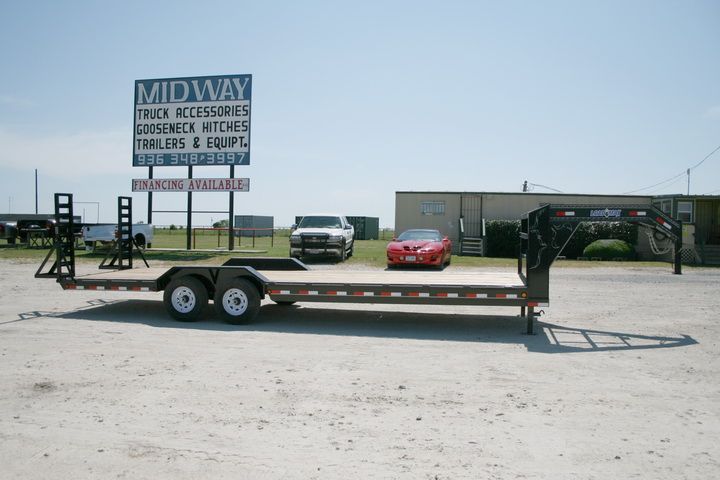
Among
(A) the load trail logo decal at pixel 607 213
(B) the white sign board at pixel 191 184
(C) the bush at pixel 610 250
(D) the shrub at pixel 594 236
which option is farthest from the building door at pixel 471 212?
(A) the load trail logo decal at pixel 607 213

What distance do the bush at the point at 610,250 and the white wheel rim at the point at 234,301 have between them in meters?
20.6

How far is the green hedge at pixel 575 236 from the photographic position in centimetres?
2694

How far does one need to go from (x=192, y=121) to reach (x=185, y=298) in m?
17.4

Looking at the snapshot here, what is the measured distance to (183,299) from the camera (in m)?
9.47

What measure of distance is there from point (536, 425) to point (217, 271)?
6017mm

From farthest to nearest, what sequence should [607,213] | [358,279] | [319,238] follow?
1. [319,238]
2. [358,279]
3. [607,213]

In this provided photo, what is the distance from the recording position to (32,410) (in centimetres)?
497

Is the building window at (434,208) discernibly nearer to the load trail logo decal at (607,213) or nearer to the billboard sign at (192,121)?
the billboard sign at (192,121)

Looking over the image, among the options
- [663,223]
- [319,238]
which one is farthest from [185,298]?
[319,238]

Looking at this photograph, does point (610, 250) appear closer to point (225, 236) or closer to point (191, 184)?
point (191, 184)

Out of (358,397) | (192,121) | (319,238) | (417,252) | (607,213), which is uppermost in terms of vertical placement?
(192,121)

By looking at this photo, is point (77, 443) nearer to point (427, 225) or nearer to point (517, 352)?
point (517, 352)

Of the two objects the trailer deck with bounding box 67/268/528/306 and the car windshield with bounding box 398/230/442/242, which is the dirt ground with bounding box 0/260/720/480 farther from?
the car windshield with bounding box 398/230/442/242

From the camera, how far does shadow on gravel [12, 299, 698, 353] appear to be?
8.09 m
